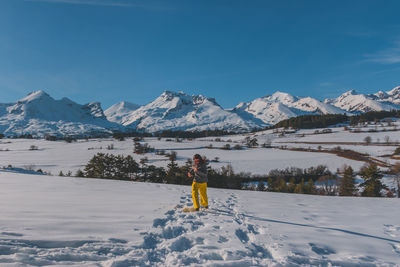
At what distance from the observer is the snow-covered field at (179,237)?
4766 millimetres

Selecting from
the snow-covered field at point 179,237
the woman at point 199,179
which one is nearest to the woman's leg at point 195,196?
the woman at point 199,179

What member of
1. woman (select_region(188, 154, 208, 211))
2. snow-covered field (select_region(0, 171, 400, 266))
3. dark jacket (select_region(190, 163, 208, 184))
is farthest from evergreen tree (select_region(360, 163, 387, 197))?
dark jacket (select_region(190, 163, 208, 184))

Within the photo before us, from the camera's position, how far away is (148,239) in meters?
5.85

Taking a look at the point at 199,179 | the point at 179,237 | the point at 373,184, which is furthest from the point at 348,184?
the point at 179,237

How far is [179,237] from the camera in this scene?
600 centimetres

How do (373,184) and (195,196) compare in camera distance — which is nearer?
(195,196)

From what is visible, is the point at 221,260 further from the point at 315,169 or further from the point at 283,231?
the point at 315,169

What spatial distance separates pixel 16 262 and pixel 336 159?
435 ft

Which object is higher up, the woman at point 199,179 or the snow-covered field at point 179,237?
the woman at point 199,179

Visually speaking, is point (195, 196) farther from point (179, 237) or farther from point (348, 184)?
point (348, 184)

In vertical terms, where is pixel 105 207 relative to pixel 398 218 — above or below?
above

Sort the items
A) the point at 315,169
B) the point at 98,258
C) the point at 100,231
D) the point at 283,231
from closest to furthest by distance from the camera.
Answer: the point at 98,258
the point at 100,231
the point at 283,231
the point at 315,169

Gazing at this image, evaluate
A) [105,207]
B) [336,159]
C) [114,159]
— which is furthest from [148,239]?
[336,159]

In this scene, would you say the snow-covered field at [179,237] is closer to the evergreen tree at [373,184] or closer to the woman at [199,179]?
the woman at [199,179]
